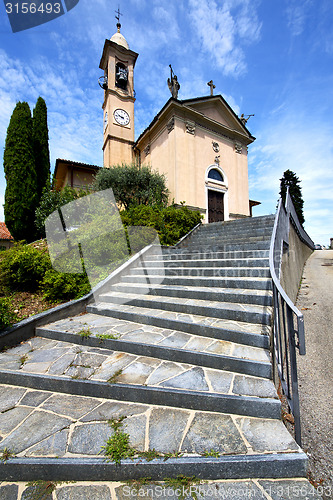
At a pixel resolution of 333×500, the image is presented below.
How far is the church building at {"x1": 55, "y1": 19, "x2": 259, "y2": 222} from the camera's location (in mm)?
12523

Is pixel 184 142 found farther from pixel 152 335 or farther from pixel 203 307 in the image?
pixel 152 335

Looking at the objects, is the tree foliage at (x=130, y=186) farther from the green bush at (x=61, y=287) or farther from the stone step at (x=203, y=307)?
the stone step at (x=203, y=307)

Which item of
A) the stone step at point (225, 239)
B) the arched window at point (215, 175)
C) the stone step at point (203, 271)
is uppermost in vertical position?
the arched window at point (215, 175)

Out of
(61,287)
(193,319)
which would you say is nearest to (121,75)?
(61,287)

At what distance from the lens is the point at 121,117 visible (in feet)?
51.9

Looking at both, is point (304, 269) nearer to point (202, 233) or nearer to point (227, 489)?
point (202, 233)

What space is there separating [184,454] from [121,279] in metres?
4.53

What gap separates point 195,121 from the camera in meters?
13.3

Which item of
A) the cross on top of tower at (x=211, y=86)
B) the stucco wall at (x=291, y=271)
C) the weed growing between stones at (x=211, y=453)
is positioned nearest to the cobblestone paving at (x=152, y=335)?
the weed growing between stones at (x=211, y=453)

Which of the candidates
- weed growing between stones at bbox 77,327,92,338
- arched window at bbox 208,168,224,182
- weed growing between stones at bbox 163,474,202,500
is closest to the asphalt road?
weed growing between stones at bbox 163,474,202,500

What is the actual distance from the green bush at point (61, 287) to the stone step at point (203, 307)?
0.72 m

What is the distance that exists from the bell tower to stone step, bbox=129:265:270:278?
11878 mm

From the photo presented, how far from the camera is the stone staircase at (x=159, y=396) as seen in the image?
1498 mm

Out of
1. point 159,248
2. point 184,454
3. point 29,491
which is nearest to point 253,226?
point 159,248
